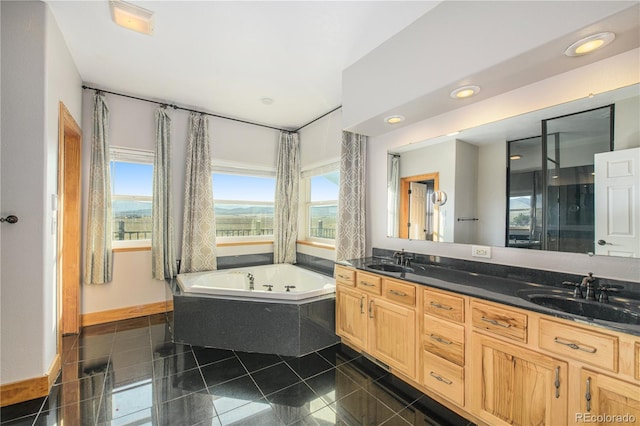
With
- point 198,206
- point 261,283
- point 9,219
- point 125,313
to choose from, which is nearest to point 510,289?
point 261,283

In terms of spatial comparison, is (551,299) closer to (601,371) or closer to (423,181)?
(601,371)

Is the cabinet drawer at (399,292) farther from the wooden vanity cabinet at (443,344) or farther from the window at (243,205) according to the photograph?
the window at (243,205)

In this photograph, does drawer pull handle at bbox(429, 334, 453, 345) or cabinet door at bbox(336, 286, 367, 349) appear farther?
cabinet door at bbox(336, 286, 367, 349)

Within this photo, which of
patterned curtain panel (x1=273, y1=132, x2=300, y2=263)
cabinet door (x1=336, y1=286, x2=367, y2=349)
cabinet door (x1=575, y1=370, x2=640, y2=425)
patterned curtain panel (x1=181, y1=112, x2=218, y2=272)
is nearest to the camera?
cabinet door (x1=575, y1=370, x2=640, y2=425)

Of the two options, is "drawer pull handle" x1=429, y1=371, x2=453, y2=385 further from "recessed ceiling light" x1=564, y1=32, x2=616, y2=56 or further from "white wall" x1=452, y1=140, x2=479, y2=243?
"recessed ceiling light" x1=564, y1=32, x2=616, y2=56

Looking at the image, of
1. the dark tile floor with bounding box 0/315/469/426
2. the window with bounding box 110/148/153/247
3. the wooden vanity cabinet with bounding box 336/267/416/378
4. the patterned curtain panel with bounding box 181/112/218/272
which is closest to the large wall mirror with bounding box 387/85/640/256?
the wooden vanity cabinet with bounding box 336/267/416/378

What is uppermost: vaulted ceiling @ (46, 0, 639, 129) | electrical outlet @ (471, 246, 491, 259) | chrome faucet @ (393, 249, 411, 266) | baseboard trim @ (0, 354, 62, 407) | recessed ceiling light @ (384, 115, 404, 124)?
vaulted ceiling @ (46, 0, 639, 129)

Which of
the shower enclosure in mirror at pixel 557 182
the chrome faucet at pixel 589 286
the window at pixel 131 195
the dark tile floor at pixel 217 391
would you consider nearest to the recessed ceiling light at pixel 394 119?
the shower enclosure in mirror at pixel 557 182

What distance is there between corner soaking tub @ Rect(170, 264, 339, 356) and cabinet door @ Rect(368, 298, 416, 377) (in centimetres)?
51

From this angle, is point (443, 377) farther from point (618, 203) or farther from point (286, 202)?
point (286, 202)

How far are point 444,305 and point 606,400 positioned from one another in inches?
28.0

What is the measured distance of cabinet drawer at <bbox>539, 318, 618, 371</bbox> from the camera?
107cm

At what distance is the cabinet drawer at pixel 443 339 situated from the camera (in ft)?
5.16

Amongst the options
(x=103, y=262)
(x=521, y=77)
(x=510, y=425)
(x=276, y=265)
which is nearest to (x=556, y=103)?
(x=521, y=77)
